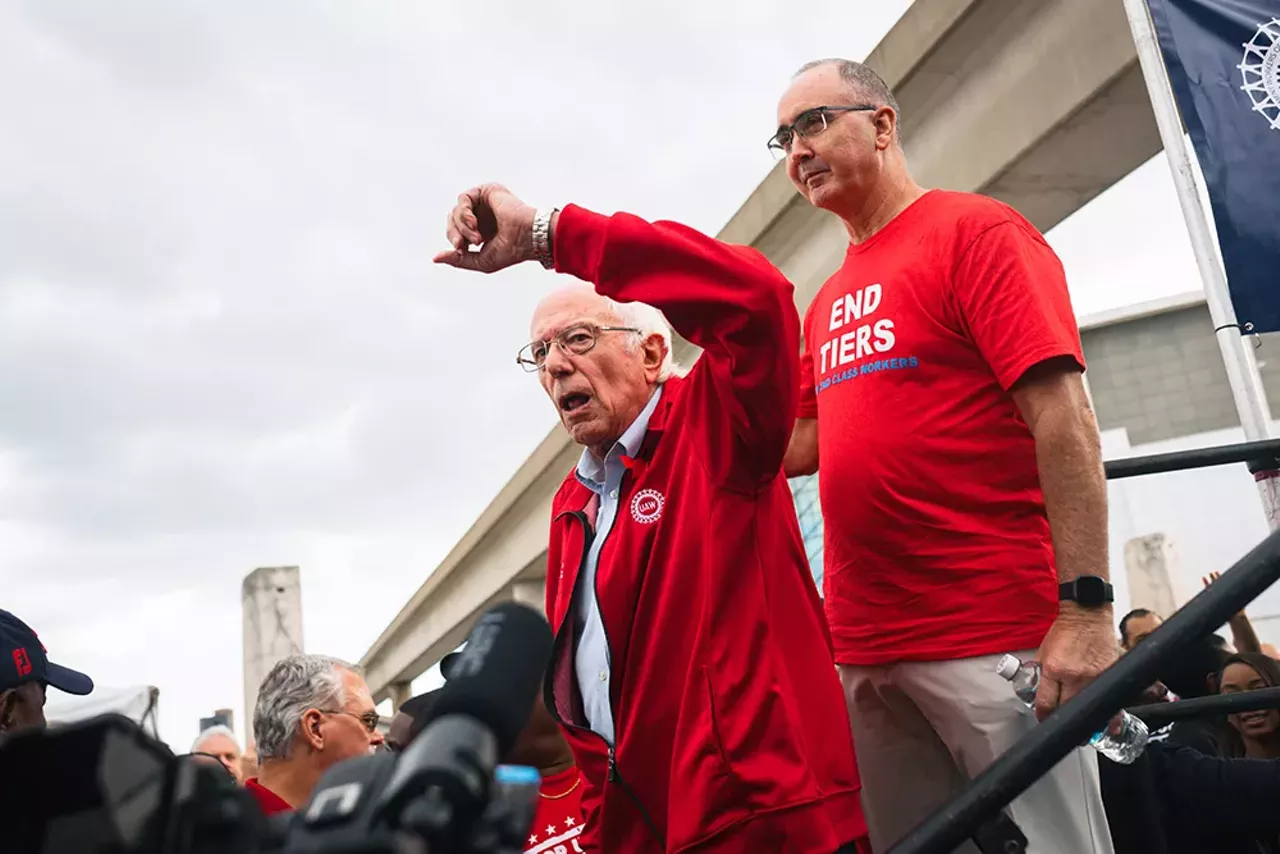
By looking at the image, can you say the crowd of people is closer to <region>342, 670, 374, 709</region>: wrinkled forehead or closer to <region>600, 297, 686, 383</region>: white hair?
<region>600, 297, 686, 383</region>: white hair

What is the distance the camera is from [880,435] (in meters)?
2.58

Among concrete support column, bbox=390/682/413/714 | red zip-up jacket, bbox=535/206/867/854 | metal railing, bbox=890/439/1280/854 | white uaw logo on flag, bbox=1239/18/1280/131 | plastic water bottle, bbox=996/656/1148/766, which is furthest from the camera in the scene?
concrete support column, bbox=390/682/413/714

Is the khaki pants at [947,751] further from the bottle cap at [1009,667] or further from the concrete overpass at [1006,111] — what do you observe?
the concrete overpass at [1006,111]

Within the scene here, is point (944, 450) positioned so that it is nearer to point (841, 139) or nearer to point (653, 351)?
point (653, 351)

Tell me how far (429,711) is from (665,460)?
1722 mm

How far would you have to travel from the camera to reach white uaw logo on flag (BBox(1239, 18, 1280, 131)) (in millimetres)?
3977

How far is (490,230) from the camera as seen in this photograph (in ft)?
7.31

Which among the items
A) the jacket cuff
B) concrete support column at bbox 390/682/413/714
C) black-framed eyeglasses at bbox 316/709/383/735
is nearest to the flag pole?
the jacket cuff

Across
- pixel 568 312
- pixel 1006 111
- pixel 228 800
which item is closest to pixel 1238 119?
pixel 1006 111

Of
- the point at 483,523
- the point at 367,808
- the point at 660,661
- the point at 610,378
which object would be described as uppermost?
the point at 483,523

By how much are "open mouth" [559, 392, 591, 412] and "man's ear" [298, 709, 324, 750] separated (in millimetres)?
1413

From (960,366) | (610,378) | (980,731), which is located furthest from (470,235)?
(980,731)

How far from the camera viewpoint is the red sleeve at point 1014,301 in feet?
7.89

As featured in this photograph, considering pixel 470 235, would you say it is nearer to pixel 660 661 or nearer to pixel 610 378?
pixel 610 378
